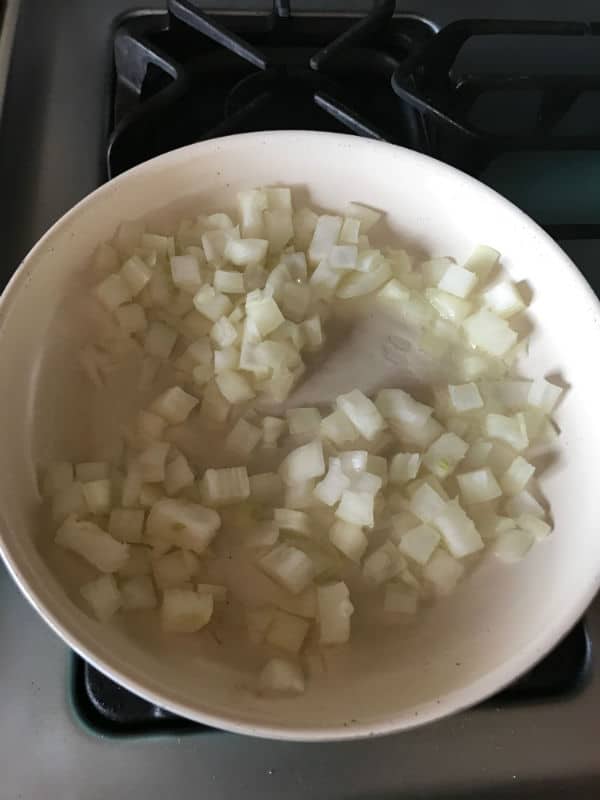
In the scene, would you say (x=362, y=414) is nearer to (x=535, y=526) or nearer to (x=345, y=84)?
(x=535, y=526)

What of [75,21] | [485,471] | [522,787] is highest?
[75,21]

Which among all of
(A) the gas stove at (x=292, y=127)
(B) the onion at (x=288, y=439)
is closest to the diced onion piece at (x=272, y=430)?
(B) the onion at (x=288, y=439)

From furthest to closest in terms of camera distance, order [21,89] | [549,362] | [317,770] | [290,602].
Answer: [21,89]
[549,362]
[290,602]
[317,770]

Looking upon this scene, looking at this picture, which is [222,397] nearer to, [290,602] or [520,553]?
[290,602]

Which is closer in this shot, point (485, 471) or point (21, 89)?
point (485, 471)

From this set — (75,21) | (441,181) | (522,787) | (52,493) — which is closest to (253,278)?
(441,181)

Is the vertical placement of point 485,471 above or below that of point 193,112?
below

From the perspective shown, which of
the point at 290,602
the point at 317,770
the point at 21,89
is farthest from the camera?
the point at 21,89
